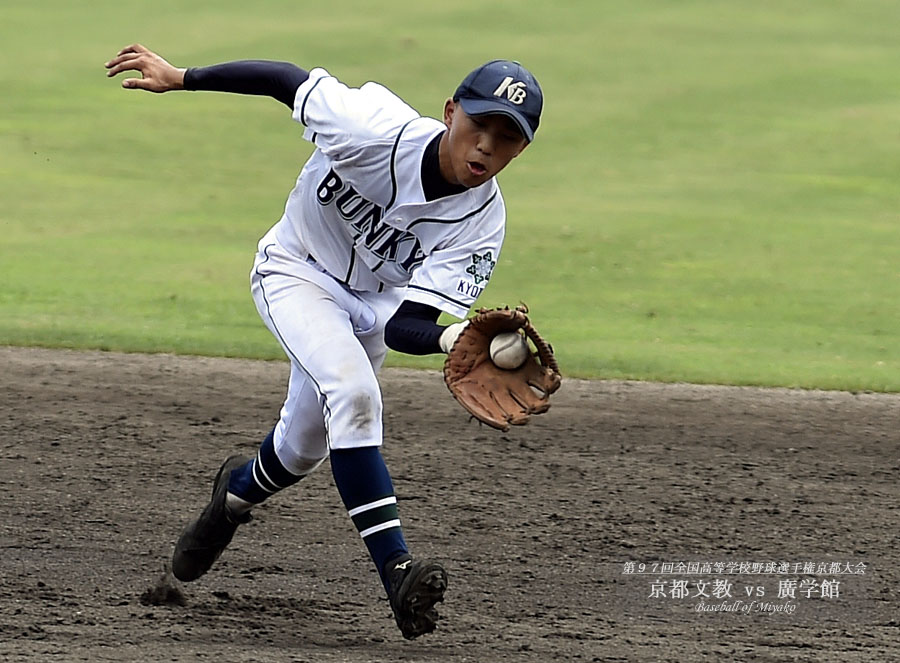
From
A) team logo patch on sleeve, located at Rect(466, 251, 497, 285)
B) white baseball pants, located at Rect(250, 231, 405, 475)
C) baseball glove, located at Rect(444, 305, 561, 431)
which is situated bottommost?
white baseball pants, located at Rect(250, 231, 405, 475)

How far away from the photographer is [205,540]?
4570 mm

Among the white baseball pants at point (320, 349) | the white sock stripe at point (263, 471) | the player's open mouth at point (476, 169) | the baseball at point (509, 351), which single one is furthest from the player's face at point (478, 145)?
the white sock stripe at point (263, 471)

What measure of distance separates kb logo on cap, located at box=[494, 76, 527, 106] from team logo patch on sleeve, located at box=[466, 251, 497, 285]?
19.4 inches

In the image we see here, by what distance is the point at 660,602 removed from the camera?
4.60 metres

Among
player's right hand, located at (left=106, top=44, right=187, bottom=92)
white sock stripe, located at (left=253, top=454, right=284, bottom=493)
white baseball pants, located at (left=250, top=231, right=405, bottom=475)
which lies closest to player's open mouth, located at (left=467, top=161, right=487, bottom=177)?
white baseball pants, located at (left=250, top=231, right=405, bottom=475)

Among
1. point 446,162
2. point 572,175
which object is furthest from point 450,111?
point 572,175

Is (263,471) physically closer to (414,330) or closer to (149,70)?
(414,330)

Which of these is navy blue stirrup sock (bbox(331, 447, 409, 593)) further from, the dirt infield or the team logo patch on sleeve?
the team logo patch on sleeve

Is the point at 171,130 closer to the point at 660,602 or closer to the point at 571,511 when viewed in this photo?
the point at 571,511

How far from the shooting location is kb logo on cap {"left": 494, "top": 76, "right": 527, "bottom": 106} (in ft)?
12.6

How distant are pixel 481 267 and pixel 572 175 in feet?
28.8

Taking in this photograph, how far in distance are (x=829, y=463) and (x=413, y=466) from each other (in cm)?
193

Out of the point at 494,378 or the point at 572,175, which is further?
the point at 572,175

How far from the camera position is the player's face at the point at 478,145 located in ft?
12.7
